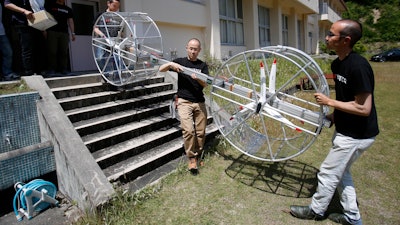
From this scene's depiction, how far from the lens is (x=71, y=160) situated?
→ 12.2 feet

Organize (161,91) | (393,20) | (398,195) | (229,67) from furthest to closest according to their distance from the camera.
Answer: (393,20) → (161,91) → (229,67) → (398,195)

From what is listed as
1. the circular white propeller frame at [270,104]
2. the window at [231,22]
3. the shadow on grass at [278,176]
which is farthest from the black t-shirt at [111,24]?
the window at [231,22]

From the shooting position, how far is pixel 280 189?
159 inches

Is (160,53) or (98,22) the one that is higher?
(98,22)

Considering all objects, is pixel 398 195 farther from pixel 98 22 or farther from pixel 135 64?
pixel 98 22

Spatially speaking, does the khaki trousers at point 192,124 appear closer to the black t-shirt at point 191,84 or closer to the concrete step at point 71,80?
the black t-shirt at point 191,84

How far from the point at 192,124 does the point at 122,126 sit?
129 cm

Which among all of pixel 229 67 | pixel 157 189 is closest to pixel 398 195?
pixel 229 67

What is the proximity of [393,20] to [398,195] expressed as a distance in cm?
5046

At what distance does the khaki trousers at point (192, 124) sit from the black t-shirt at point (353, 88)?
1920 millimetres

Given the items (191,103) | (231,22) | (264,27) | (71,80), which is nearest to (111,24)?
(71,80)

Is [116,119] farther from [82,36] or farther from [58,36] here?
[82,36]

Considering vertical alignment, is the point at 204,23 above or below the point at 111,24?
above

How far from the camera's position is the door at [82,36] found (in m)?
7.91
